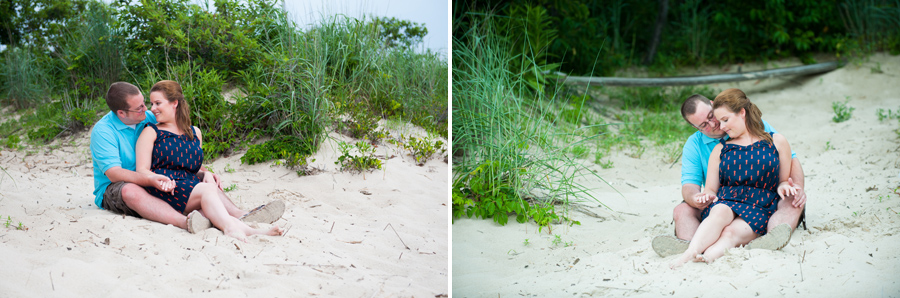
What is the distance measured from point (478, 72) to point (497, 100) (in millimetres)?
181

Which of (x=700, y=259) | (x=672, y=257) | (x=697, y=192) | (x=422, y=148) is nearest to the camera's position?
(x=700, y=259)

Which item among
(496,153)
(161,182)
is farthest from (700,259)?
(161,182)

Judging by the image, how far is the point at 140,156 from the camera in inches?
103

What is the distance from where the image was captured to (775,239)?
238cm

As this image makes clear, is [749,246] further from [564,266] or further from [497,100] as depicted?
[497,100]

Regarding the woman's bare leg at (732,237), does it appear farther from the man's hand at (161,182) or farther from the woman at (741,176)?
the man's hand at (161,182)

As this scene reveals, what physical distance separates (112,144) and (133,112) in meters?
0.17

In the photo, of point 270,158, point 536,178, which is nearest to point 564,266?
point 536,178

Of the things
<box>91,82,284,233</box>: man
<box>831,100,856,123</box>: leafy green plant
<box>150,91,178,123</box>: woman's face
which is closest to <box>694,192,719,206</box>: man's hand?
<box>91,82,284,233</box>: man

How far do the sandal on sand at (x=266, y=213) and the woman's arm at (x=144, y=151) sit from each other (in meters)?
0.46

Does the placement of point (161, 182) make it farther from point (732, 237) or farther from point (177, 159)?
point (732, 237)

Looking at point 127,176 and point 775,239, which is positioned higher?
point 127,176

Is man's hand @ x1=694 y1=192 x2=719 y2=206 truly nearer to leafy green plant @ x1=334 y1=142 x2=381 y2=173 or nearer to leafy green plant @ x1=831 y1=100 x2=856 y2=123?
leafy green plant @ x1=334 y1=142 x2=381 y2=173

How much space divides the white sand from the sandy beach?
0.31 meters
